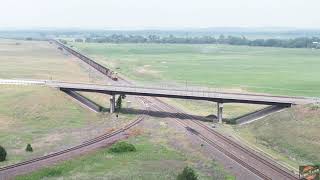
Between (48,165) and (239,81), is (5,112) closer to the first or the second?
(48,165)

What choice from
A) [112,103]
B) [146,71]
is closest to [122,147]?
[112,103]

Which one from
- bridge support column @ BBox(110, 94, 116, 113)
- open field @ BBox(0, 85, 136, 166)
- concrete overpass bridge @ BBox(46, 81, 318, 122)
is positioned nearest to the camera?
open field @ BBox(0, 85, 136, 166)

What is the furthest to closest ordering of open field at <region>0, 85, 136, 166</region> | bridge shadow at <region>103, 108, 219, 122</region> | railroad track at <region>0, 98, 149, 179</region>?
bridge shadow at <region>103, 108, 219, 122</region> < open field at <region>0, 85, 136, 166</region> < railroad track at <region>0, 98, 149, 179</region>

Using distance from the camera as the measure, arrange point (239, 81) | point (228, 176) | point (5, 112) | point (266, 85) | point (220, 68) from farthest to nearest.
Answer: point (220, 68) → point (239, 81) → point (266, 85) → point (5, 112) → point (228, 176)

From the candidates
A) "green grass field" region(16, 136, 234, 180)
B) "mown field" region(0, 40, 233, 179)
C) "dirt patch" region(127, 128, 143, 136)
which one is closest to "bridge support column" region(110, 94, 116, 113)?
"mown field" region(0, 40, 233, 179)

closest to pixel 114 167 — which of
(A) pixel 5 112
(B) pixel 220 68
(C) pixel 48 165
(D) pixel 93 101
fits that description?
(C) pixel 48 165

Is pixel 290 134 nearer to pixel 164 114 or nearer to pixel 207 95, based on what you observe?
pixel 207 95

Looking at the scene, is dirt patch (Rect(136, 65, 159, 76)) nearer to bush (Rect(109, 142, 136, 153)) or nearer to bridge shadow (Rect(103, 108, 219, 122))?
bridge shadow (Rect(103, 108, 219, 122))

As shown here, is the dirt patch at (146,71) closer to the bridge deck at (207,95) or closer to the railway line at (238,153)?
the bridge deck at (207,95)
